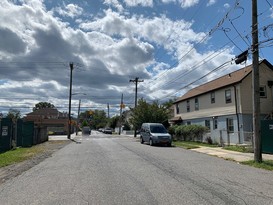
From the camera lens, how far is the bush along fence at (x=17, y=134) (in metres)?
22.5

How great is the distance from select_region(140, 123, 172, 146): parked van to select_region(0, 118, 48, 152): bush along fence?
10671 mm

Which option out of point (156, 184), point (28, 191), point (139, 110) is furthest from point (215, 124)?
point (28, 191)

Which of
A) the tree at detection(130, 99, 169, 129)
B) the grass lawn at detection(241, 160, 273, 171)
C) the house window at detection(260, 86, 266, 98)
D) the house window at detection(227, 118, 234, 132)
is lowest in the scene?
the grass lawn at detection(241, 160, 273, 171)

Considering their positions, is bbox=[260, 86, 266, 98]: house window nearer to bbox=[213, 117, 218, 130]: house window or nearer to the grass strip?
bbox=[213, 117, 218, 130]: house window

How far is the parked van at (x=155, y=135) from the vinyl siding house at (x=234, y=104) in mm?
4466

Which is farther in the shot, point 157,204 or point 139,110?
point 139,110

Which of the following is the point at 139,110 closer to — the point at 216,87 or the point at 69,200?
the point at 216,87

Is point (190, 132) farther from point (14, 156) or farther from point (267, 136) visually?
point (14, 156)

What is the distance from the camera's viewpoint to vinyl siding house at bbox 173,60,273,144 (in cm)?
2736

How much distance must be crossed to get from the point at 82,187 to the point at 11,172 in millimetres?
4857

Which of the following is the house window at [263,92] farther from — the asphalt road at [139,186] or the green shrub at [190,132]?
the asphalt road at [139,186]

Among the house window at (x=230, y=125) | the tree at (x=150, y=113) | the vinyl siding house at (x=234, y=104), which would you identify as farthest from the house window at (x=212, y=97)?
Result: the tree at (x=150, y=113)

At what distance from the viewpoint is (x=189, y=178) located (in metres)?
10.2

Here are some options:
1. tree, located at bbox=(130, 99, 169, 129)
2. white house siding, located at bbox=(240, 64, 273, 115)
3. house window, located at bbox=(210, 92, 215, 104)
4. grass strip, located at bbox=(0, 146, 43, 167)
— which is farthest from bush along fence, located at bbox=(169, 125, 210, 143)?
grass strip, located at bbox=(0, 146, 43, 167)
